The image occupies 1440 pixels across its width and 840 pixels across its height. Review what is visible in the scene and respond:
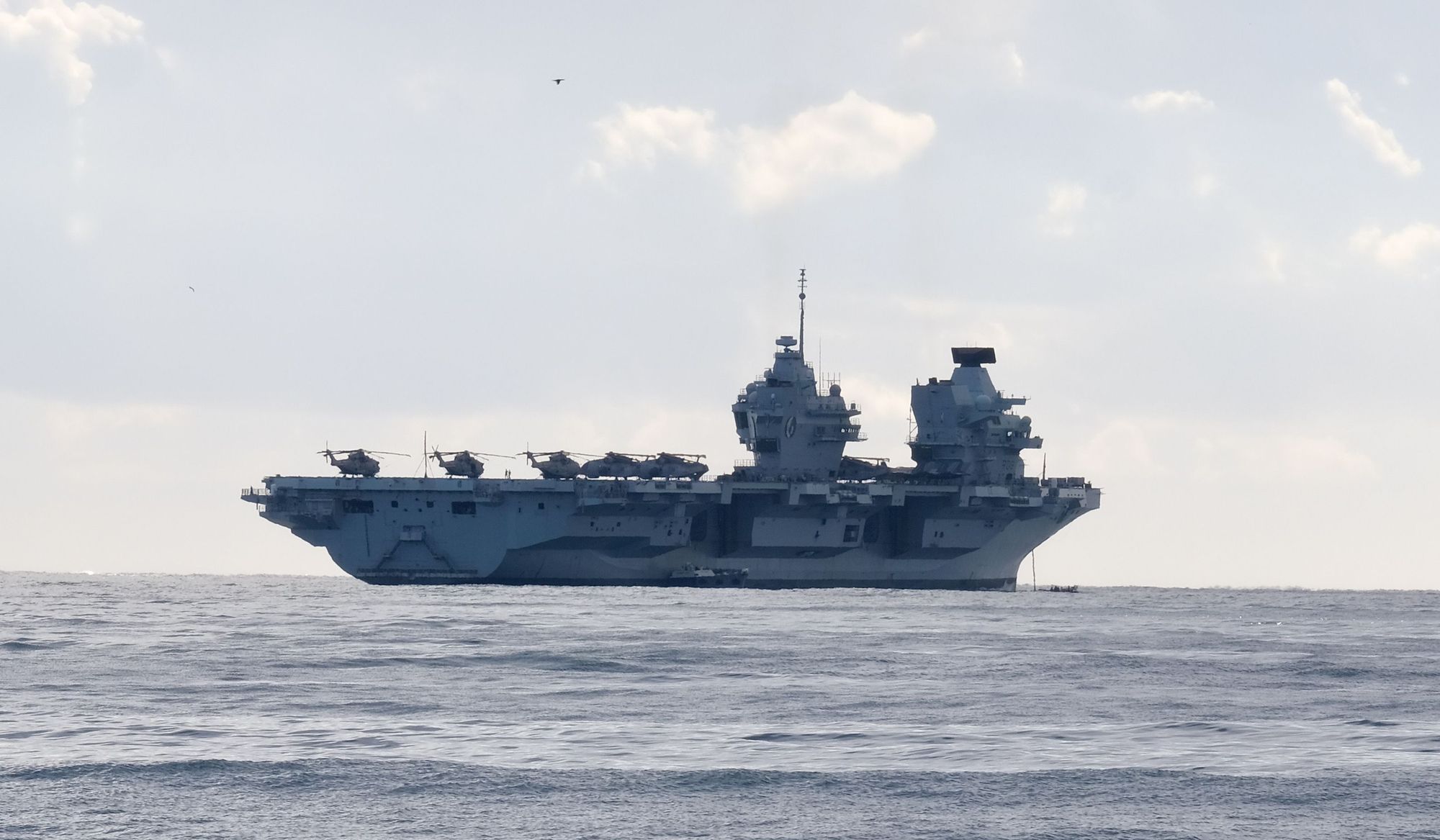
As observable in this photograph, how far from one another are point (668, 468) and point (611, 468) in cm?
244

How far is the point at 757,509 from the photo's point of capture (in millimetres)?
76875

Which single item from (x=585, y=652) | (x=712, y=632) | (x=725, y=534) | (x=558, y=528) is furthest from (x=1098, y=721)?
(x=725, y=534)

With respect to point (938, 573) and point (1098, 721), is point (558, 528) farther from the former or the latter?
point (1098, 721)

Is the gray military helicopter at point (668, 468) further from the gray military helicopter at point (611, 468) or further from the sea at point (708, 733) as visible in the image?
the sea at point (708, 733)

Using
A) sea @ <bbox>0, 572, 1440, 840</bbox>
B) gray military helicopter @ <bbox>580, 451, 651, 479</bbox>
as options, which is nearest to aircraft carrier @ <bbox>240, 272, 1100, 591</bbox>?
gray military helicopter @ <bbox>580, 451, 651, 479</bbox>

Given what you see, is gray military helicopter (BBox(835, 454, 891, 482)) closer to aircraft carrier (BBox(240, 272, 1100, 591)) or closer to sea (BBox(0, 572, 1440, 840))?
aircraft carrier (BBox(240, 272, 1100, 591))

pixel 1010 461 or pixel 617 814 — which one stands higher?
pixel 1010 461

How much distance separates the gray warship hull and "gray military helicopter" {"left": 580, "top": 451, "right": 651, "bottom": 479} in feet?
6.33

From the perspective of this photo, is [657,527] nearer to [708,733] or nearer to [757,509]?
[757,509]

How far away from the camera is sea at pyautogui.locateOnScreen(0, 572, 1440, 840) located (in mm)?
17750

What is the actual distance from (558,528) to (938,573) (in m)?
20.2

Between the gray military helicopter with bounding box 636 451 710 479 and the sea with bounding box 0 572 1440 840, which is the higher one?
the gray military helicopter with bounding box 636 451 710 479

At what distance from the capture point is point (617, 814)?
17.9 m

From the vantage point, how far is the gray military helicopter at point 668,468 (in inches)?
2958
